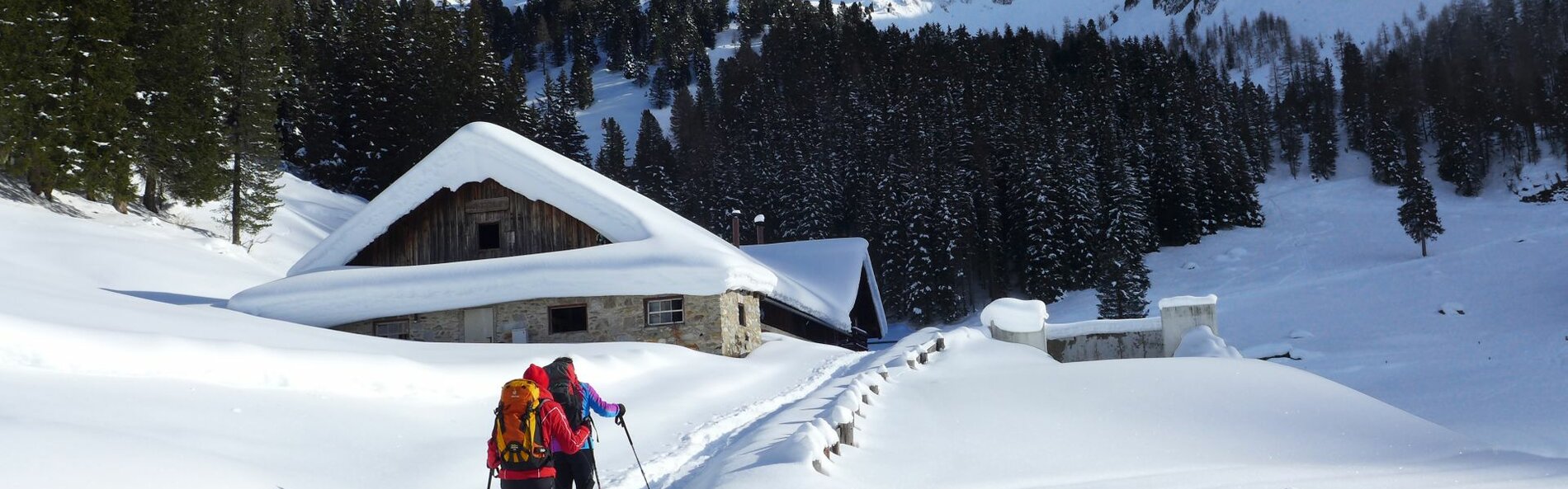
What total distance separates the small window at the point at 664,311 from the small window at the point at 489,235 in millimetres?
3827

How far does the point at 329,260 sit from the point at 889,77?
58.2 m

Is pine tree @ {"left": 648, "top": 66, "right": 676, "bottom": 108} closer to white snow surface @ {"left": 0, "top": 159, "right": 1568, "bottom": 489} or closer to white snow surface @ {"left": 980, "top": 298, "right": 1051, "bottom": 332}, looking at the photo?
white snow surface @ {"left": 980, "top": 298, "right": 1051, "bottom": 332}

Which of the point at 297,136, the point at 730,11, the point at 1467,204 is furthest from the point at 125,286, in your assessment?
the point at 730,11

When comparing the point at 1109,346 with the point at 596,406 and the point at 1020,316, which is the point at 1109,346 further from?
the point at 596,406

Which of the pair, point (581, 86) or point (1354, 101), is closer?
point (1354, 101)

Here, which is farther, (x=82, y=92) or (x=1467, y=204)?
(x=1467, y=204)

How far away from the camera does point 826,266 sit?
101 feet

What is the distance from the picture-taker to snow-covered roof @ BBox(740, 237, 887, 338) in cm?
2791

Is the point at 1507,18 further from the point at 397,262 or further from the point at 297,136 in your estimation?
the point at 397,262

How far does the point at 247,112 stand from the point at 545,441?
33001mm

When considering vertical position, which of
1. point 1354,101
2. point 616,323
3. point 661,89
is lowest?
point 616,323

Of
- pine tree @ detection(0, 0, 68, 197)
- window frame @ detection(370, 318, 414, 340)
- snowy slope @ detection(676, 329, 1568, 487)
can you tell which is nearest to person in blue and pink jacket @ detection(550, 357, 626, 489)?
snowy slope @ detection(676, 329, 1568, 487)

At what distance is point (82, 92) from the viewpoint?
1053 inches

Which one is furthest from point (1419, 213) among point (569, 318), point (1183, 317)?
point (569, 318)
